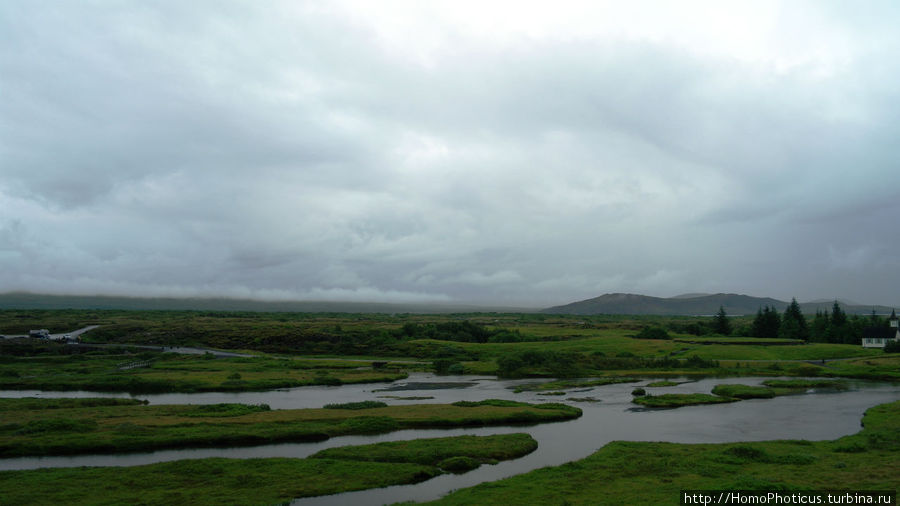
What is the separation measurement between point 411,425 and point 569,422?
49.2 ft

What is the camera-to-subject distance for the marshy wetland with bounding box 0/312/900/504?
32094mm

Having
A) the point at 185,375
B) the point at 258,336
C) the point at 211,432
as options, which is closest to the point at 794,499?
the point at 211,432

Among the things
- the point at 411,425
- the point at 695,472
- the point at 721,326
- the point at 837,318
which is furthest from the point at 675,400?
the point at 721,326

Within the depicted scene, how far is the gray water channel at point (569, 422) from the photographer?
37.3 metres

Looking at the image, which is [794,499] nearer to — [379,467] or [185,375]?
[379,467]

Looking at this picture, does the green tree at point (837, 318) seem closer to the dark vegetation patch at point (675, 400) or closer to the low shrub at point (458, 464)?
the dark vegetation patch at point (675, 400)

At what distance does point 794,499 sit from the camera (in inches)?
1022

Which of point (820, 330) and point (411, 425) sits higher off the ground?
point (820, 330)

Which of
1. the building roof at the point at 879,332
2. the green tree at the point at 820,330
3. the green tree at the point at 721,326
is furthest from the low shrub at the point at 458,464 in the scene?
the green tree at the point at 721,326

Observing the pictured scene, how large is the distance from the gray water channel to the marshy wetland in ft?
0.79

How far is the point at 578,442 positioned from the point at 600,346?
78690 mm

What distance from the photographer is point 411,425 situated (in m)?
50.8

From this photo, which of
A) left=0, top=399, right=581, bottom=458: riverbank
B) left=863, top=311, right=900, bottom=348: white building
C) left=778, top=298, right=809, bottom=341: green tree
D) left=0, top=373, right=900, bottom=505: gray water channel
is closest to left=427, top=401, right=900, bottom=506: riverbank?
left=0, top=373, right=900, bottom=505: gray water channel

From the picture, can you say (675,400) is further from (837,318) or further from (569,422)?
(837,318)
